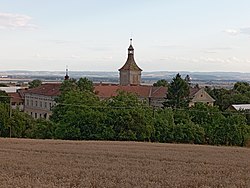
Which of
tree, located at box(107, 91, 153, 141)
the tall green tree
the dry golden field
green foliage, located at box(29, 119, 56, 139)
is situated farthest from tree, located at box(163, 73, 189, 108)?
the dry golden field

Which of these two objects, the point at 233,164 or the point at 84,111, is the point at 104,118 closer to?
the point at 84,111

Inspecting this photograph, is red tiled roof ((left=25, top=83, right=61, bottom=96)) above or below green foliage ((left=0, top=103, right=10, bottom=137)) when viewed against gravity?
above

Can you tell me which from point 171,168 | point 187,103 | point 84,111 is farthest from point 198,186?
point 187,103

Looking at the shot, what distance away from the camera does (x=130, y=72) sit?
116375 millimetres

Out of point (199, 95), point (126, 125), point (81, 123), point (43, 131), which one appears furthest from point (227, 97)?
point (81, 123)

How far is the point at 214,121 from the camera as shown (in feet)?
180

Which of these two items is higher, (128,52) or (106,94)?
(128,52)

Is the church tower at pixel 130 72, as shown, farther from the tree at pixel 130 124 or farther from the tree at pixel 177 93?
the tree at pixel 130 124

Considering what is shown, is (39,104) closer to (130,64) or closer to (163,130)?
(130,64)

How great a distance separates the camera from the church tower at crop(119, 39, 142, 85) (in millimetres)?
116075

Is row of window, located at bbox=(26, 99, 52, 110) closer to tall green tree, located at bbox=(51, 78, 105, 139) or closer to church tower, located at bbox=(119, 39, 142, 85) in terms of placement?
church tower, located at bbox=(119, 39, 142, 85)

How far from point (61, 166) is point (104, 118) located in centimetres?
3049

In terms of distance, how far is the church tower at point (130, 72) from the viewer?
116075mm

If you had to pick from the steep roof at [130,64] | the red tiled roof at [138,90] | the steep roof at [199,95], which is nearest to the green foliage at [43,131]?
the red tiled roof at [138,90]
